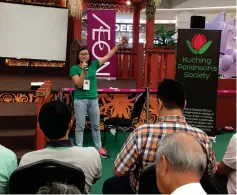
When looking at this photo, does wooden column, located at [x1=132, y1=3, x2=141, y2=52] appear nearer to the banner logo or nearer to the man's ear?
the banner logo

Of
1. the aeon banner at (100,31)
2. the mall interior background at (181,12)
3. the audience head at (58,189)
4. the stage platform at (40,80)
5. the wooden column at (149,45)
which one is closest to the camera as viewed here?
the audience head at (58,189)

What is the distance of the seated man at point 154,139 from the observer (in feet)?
6.35

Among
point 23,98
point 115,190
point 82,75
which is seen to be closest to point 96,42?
point 23,98

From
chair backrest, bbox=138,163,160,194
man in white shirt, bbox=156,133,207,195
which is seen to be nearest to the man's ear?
man in white shirt, bbox=156,133,207,195

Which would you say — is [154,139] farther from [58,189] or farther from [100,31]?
[100,31]

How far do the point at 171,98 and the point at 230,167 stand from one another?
20.5 inches

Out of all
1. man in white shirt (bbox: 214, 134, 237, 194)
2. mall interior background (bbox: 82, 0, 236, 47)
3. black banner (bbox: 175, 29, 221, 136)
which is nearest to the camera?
man in white shirt (bbox: 214, 134, 237, 194)

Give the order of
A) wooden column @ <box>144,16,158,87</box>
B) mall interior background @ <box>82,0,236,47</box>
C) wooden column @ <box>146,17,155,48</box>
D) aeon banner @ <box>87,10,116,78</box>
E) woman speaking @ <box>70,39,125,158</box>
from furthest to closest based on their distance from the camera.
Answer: mall interior background @ <box>82,0,236,47</box> < wooden column @ <box>146,17,155,48</box> < wooden column @ <box>144,16,158,87</box> < aeon banner @ <box>87,10,116,78</box> < woman speaking @ <box>70,39,125,158</box>

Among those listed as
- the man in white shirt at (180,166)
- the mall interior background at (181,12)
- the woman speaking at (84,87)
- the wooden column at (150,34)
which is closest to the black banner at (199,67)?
the woman speaking at (84,87)

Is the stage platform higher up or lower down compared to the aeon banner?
lower down

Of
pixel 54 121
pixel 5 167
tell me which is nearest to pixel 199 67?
pixel 54 121

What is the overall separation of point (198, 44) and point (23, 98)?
249 centimetres

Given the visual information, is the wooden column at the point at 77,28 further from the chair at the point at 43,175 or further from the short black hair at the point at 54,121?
the chair at the point at 43,175

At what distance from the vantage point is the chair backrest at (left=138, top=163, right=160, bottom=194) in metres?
1.75
